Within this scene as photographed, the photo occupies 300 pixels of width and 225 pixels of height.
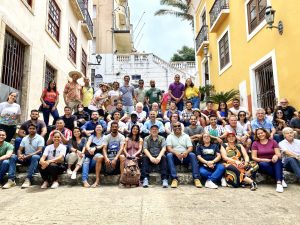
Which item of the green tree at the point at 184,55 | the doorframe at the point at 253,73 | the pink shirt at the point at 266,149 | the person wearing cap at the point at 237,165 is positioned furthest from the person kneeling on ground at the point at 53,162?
the green tree at the point at 184,55

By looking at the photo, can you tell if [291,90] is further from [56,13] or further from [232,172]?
[56,13]

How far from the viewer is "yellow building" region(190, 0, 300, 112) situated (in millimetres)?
7969

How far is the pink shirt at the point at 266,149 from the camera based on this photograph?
5.67 m

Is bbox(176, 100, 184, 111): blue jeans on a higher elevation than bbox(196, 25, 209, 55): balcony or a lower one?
lower

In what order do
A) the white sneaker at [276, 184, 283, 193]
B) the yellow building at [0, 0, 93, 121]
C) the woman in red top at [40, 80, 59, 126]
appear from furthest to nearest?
the yellow building at [0, 0, 93, 121], the woman in red top at [40, 80, 59, 126], the white sneaker at [276, 184, 283, 193]

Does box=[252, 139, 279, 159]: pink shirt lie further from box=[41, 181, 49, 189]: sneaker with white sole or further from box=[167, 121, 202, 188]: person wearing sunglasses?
box=[41, 181, 49, 189]: sneaker with white sole

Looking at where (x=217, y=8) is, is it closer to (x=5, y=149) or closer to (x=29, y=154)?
(x=29, y=154)

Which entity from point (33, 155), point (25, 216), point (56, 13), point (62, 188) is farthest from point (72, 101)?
point (56, 13)

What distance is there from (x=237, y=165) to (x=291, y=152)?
4.25 feet

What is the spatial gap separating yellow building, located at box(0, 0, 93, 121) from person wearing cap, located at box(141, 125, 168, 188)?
5.01 metres

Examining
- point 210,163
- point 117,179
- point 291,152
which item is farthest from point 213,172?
point 117,179

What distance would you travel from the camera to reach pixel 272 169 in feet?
17.9

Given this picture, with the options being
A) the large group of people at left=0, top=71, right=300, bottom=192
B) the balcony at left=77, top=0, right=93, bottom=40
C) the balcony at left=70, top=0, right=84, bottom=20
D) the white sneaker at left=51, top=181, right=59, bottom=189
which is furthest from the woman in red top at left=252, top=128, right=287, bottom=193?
the balcony at left=77, top=0, right=93, bottom=40

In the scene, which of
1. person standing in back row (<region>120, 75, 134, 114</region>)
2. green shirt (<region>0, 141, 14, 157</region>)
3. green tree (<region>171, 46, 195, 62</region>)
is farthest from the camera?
green tree (<region>171, 46, 195, 62</region>)
